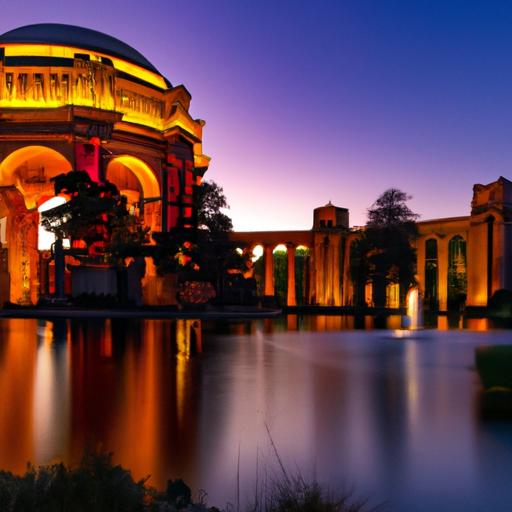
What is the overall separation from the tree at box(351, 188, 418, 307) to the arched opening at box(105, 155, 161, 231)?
753 inches

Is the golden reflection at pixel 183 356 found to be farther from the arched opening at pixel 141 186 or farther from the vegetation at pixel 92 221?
the arched opening at pixel 141 186

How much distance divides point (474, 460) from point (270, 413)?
285 cm

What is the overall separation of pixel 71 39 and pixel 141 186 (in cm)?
1465

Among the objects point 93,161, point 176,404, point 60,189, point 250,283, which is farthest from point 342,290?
point 176,404

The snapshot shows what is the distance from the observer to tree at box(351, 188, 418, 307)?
52.4 meters

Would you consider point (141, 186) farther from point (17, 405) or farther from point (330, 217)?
point (17, 405)

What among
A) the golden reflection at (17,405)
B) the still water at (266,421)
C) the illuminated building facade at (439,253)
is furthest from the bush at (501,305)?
the golden reflection at (17,405)

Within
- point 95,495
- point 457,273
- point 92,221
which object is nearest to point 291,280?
point 457,273

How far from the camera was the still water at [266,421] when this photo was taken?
508 centimetres

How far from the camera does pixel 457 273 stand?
60844 mm

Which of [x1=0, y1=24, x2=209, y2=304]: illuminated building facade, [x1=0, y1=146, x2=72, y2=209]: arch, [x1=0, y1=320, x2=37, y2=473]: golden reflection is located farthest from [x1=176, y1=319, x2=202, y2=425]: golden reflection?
[x1=0, y1=146, x2=72, y2=209]: arch

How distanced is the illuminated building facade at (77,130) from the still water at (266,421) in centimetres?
3282

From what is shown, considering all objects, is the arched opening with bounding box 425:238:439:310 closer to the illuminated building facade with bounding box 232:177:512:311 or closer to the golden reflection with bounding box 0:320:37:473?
the illuminated building facade with bounding box 232:177:512:311

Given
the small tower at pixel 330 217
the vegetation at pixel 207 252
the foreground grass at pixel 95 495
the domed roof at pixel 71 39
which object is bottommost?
the foreground grass at pixel 95 495
